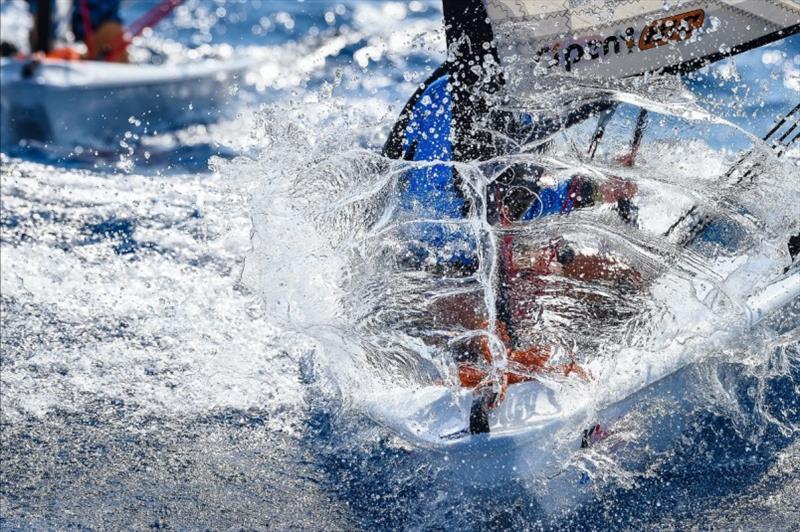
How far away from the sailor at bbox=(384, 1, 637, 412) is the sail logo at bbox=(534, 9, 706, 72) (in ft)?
0.72

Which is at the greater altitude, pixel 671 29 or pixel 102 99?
pixel 671 29

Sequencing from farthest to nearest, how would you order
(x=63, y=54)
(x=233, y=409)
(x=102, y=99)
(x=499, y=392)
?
(x=63, y=54)
(x=102, y=99)
(x=233, y=409)
(x=499, y=392)

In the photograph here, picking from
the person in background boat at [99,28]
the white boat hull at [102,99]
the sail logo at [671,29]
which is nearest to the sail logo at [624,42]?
the sail logo at [671,29]

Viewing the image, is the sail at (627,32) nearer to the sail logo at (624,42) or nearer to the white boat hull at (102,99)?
the sail logo at (624,42)

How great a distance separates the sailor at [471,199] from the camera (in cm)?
308

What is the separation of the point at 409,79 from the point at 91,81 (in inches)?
92.6

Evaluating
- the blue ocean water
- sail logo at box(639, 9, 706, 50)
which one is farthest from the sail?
the blue ocean water

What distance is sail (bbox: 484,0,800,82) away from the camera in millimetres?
3033

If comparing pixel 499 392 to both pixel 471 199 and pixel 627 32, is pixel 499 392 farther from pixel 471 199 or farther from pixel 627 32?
pixel 627 32

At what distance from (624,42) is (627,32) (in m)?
0.03

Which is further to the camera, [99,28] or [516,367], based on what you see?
[99,28]

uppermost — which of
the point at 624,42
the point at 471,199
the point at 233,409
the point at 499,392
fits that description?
the point at 624,42

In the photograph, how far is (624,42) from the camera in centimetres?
312

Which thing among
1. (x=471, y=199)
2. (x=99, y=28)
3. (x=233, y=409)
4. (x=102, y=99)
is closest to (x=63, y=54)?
(x=99, y=28)
